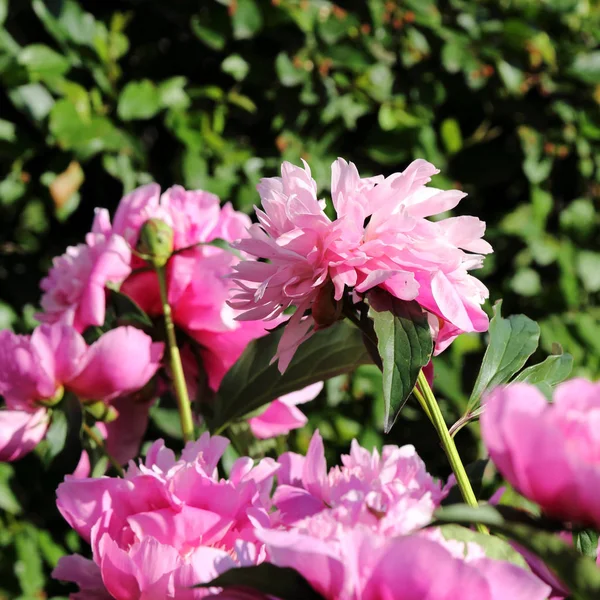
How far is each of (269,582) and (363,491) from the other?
69mm

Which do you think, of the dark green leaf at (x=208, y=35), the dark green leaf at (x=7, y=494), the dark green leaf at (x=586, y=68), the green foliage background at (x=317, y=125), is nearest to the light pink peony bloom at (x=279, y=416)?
the green foliage background at (x=317, y=125)

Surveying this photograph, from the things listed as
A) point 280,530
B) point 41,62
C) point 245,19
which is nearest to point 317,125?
point 245,19

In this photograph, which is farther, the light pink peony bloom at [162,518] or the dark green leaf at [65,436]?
the dark green leaf at [65,436]

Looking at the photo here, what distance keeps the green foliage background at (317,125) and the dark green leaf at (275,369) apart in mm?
583

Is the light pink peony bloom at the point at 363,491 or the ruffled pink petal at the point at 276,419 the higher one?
the light pink peony bloom at the point at 363,491

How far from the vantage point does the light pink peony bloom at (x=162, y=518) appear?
0.34m

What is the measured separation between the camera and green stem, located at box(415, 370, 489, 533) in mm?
346

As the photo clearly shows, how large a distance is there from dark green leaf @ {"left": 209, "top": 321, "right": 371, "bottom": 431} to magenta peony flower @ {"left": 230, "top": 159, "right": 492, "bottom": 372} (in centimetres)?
11

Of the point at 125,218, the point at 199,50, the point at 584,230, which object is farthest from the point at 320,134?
the point at 125,218

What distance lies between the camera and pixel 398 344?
0.38 metres

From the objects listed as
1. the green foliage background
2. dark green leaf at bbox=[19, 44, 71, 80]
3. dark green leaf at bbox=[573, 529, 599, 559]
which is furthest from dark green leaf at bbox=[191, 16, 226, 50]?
dark green leaf at bbox=[573, 529, 599, 559]

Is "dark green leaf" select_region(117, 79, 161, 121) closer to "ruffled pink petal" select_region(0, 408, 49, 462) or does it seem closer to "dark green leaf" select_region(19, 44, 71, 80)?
"dark green leaf" select_region(19, 44, 71, 80)

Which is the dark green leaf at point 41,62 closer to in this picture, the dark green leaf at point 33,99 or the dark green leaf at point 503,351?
the dark green leaf at point 33,99

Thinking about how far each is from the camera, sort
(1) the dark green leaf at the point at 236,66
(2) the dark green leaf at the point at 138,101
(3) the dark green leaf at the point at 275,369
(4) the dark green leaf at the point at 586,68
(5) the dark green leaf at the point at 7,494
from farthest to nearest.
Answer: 1. (4) the dark green leaf at the point at 586,68
2. (1) the dark green leaf at the point at 236,66
3. (2) the dark green leaf at the point at 138,101
4. (5) the dark green leaf at the point at 7,494
5. (3) the dark green leaf at the point at 275,369
